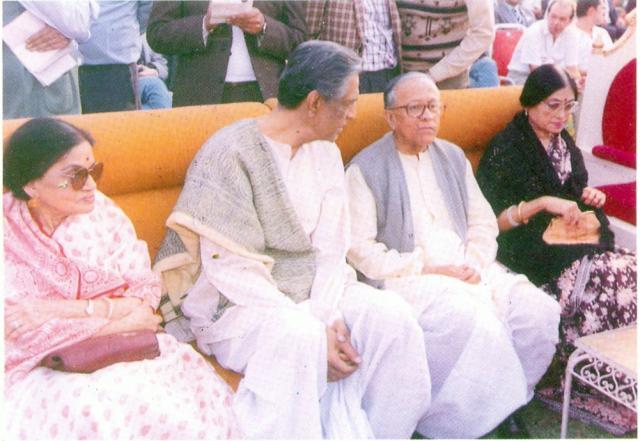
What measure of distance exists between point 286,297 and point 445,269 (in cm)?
56

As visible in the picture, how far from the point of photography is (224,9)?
2656 millimetres

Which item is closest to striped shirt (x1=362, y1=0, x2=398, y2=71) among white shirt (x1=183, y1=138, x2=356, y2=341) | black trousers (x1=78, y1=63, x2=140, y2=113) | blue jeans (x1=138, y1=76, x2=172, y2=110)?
white shirt (x1=183, y1=138, x2=356, y2=341)

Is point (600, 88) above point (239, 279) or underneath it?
above

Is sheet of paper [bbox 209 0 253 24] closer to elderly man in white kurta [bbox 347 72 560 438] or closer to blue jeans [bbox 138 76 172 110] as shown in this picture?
elderly man in white kurta [bbox 347 72 560 438]

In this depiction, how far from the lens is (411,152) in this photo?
2445 mm

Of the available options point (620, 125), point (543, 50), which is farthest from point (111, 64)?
point (543, 50)

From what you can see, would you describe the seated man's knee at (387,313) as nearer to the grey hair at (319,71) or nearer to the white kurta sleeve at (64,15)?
the grey hair at (319,71)

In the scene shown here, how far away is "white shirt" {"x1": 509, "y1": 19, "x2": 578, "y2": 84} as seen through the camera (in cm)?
495

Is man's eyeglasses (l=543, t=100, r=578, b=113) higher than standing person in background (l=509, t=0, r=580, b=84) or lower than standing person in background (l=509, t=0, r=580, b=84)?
higher

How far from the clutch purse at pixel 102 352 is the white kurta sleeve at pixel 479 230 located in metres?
1.09

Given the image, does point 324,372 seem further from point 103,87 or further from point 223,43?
point 103,87

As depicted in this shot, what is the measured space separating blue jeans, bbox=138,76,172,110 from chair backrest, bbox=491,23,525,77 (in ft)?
9.07

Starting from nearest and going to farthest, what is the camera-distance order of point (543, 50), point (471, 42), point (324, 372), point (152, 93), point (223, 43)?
point (324, 372) < point (223, 43) < point (471, 42) < point (152, 93) < point (543, 50)

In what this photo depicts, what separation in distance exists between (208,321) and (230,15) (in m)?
1.19
